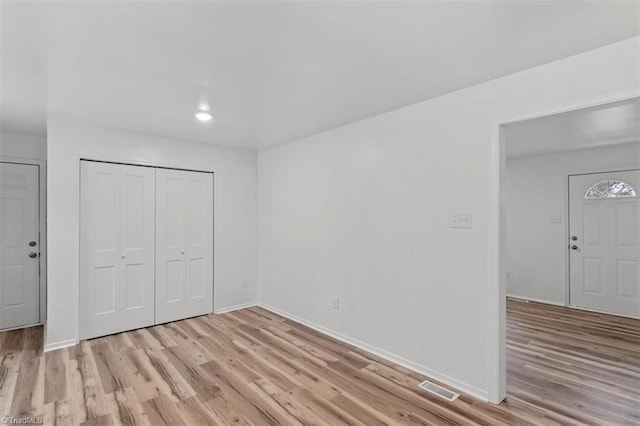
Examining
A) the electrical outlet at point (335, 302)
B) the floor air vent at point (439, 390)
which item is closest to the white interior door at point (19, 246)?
the electrical outlet at point (335, 302)

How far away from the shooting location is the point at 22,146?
4.02 meters

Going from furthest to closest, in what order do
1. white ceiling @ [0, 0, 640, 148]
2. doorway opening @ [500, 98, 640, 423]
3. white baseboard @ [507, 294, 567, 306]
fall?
white baseboard @ [507, 294, 567, 306] → doorway opening @ [500, 98, 640, 423] → white ceiling @ [0, 0, 640, 148]

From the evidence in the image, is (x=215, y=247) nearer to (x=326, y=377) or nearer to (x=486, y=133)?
(x=326, y=377)

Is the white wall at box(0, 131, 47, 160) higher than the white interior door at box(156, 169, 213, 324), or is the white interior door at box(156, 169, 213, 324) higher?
the white wall at box(0, 131, 47, 160)

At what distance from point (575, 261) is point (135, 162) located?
21.2 feet

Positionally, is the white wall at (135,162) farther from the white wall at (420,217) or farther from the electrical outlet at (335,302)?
the electrical outlet at (335,302)

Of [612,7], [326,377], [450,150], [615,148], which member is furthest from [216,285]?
[615,148]

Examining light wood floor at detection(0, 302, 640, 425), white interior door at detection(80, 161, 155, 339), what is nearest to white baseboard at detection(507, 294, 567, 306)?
light wood floor at detection(0, 302, 640, 425)

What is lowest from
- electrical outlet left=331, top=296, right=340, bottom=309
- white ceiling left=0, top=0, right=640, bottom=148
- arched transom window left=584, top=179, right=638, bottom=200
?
electrical outlet left=331, top=296, right=340, bottom=309

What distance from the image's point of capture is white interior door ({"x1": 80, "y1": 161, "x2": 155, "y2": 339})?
3.64 metres

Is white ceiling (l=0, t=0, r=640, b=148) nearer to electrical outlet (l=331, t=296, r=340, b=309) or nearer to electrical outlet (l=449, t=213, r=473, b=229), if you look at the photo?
electrical outlet (l=449, t=213, r=473, b=229)

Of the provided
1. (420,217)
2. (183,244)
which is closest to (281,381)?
(420,217)

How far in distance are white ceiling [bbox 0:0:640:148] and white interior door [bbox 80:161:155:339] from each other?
0.97 meters

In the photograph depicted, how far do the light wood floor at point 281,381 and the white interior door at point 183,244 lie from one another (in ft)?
1.69
